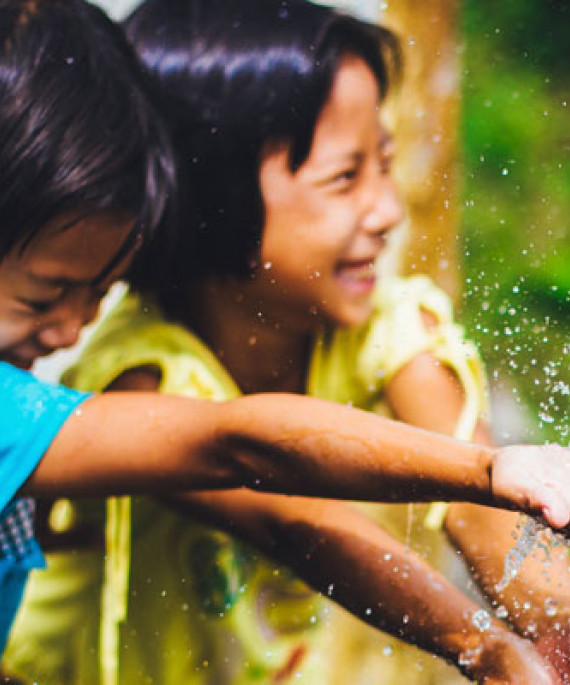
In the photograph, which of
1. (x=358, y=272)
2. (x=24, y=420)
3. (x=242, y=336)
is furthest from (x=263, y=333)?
(x=24, y=420)

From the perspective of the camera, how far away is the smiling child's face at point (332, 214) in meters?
1.24

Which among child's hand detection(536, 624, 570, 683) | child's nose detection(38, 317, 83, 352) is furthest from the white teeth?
child's hand detection(536, 624, 570, 683)

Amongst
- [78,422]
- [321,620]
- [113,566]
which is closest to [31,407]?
[78,422]

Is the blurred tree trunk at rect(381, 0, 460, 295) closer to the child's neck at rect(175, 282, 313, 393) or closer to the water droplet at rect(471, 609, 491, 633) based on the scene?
the child's neck at rect(175, 282, 313, 393)

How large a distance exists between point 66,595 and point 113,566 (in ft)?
0.32

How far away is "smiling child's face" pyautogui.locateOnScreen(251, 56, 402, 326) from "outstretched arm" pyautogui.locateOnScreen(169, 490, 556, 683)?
222 mm

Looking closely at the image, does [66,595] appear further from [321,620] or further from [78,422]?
[78,422]

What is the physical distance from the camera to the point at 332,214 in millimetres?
1254

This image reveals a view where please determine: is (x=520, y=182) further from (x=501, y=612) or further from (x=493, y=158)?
(x=501, y=612)

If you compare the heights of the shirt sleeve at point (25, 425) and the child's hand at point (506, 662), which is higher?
the shirt sleeve at point (25, 425)

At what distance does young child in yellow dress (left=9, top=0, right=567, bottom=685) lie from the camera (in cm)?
121

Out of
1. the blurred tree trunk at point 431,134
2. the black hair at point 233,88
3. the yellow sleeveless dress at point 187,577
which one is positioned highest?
the black hair at point 233,88

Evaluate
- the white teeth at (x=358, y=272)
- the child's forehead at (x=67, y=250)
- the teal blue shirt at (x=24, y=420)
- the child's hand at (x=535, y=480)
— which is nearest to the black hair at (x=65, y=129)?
the child's forehead at (x=67, y=250)

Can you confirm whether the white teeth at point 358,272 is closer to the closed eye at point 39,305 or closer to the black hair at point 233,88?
the black hair at point 233,88
